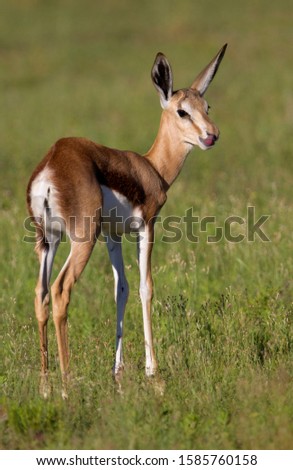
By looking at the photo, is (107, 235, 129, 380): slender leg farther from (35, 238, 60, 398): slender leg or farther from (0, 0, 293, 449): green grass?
(35, 238, 60, 398): slender leg

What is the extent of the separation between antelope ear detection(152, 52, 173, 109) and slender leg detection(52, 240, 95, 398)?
5.44 feet

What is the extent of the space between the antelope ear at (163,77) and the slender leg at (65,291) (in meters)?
1.66

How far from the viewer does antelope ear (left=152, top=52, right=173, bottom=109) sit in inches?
287

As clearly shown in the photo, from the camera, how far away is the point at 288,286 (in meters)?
8.79

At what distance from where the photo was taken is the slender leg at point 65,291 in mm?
6398

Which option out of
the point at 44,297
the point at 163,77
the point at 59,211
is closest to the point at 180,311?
the point at 44,297

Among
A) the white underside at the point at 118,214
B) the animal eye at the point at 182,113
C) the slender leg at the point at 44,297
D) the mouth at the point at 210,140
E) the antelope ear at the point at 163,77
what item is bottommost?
the slender leg at the point at 44,297

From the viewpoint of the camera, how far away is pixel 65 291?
643 cm

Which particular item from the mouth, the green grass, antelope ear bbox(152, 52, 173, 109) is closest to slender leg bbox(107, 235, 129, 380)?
the green grass

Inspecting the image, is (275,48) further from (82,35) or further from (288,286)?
(288,286)

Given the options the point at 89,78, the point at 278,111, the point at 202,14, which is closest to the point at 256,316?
the point at 278,111

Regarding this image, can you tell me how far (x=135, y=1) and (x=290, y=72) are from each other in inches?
863

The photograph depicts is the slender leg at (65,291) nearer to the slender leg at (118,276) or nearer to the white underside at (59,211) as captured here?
the white underside at (59,211)

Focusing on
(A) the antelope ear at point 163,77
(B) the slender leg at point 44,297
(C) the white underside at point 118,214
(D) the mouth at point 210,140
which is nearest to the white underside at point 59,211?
(C) the white underside at point 118,214
